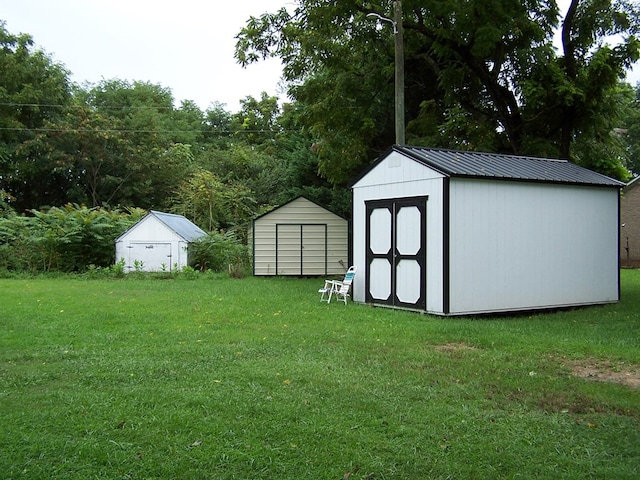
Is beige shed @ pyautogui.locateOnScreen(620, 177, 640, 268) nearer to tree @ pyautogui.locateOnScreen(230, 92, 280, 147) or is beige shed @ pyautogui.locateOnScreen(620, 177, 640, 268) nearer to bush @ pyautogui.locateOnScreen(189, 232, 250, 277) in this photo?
bush @ pyautogui.locateOnScreen(189, 232, 250, 277)

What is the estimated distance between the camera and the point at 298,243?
19844mm

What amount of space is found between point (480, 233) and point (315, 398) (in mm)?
6309

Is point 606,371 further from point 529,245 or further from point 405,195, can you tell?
point 405,195

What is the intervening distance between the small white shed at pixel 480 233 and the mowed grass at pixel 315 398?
1.06m

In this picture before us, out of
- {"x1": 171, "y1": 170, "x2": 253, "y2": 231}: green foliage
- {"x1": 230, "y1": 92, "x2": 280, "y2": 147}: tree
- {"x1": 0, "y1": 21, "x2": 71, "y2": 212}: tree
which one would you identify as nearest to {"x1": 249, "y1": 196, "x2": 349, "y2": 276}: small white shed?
{"x1": 171, "y1": 170, "x2": 253, "y2": 231}: green foliage

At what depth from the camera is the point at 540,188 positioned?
11.5 metres

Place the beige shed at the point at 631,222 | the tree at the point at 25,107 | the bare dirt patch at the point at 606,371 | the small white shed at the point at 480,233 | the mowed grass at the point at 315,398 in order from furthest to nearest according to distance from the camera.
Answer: the tree at the point at 25,107 < the beige shed at the point at 631,222 < the small white shed at the point at 480,233 < the bare dirt patch at the point at 606,371 < the mowed grass at the point at 315,398

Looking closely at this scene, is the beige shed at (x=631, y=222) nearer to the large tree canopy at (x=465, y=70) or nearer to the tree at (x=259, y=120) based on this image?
the large tree canopy at (x=465, y=70)

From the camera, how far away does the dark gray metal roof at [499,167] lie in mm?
10773

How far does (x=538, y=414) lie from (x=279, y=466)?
88.7 inches

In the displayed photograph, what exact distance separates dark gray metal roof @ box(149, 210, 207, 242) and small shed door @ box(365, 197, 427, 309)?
10170 mm

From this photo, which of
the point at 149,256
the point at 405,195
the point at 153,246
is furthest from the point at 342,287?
the point at 149,256

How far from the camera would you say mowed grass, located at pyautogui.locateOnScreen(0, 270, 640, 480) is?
13.0ft

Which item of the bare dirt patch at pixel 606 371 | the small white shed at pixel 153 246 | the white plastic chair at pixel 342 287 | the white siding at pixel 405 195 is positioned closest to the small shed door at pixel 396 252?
the white siding at pixel 405 195
